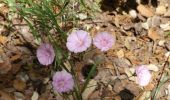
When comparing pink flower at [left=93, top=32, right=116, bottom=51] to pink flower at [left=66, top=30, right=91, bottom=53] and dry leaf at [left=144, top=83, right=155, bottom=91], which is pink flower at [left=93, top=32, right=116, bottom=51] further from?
dry leaf at [left=144, top=83, right=155, bottom=91]

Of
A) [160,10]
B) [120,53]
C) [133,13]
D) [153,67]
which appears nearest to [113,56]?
[120,53]

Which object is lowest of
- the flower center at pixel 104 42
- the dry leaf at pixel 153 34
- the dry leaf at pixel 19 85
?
the dry leaf at pixel 19 85

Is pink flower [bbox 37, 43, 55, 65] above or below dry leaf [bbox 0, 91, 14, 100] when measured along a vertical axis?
above

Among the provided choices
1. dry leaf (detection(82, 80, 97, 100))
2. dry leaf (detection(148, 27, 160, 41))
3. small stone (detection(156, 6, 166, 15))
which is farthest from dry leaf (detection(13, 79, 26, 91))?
small stone (detection(156, 6, 166, 15))

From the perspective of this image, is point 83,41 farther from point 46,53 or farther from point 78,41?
point 46,53

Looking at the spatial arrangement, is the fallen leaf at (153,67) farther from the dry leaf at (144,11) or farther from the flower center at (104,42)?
the flower center at (104,42)

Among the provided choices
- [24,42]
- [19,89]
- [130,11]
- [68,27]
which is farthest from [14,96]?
[130,11]

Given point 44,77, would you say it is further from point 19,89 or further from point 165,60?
point 165,60

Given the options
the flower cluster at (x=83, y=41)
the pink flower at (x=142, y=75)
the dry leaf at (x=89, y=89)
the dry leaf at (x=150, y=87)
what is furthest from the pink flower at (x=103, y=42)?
the dry leaf at (x=150, y=87)
